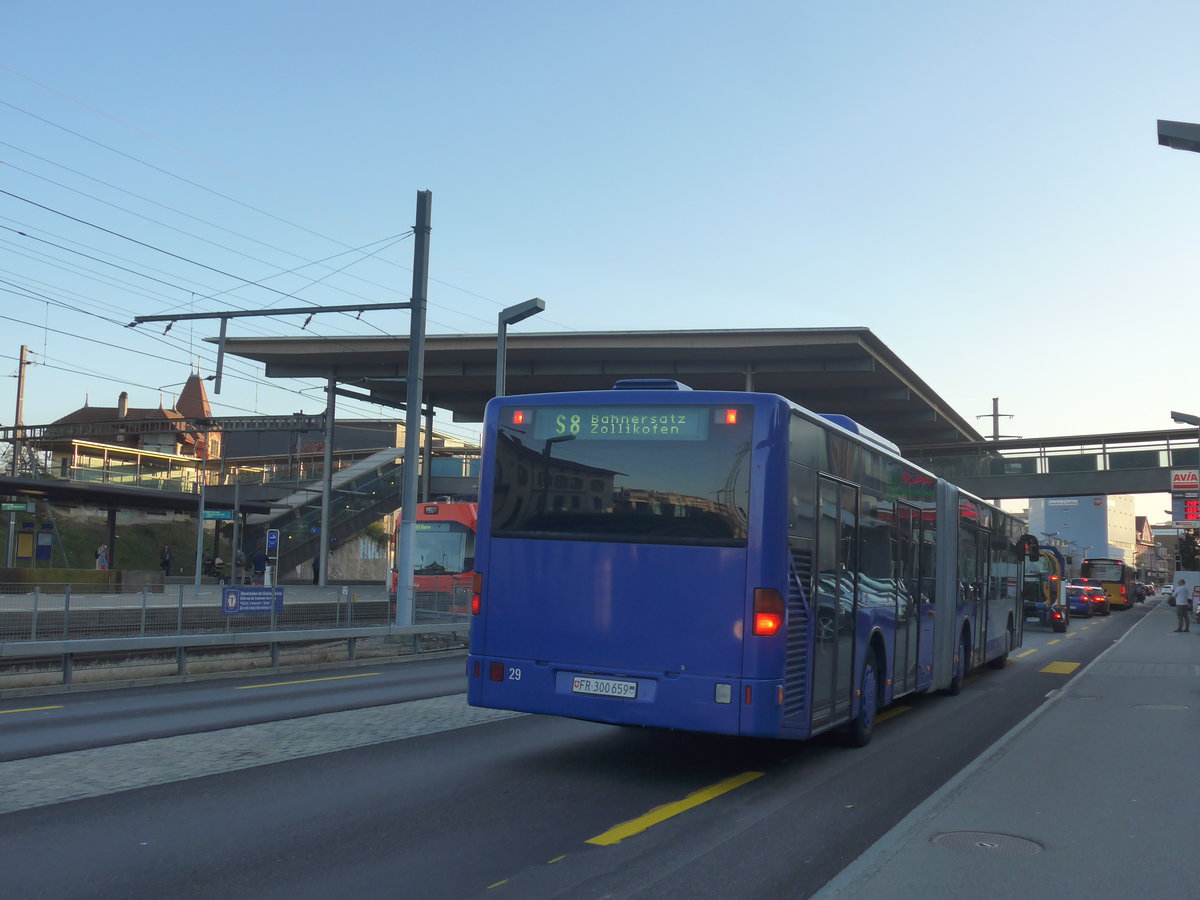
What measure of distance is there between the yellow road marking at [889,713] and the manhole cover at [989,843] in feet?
19.6

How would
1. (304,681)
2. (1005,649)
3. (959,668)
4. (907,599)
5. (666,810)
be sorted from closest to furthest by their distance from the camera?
(666,810), (907,599), (959,668), (304,681), (1005,649)

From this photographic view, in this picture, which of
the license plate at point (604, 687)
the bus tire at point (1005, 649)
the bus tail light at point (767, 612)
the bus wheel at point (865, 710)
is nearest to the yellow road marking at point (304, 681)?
the license plate at point (604, 687)

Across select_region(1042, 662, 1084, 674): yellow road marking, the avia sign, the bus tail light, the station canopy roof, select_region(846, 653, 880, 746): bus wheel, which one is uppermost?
the station canopy roof

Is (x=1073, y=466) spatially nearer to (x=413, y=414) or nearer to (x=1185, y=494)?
(x=1185, y=494)

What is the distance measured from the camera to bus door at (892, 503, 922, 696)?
11.9 meters

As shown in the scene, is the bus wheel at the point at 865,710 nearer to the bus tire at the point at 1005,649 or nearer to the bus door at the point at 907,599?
the bus door at the point at 907,599

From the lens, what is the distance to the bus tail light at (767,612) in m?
8.23

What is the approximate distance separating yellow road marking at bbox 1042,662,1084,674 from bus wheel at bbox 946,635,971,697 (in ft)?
16.0

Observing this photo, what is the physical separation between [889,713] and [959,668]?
2.65m

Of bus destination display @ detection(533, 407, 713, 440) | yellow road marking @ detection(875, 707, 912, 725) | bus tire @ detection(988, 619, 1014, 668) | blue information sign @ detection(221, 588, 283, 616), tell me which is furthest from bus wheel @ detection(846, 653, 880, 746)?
blue information sign @ detection(221, 588, 283, 616)

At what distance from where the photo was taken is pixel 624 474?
8.88 m

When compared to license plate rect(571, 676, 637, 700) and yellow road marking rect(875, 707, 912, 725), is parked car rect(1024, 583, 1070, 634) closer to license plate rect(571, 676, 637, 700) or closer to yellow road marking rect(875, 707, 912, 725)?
yellow road marking rect(875, 707, 912, 725)

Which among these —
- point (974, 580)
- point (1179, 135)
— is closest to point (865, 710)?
point (1179, 135)

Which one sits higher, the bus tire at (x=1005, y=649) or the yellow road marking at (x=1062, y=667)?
the bus tire at (x=1005, y=649)
